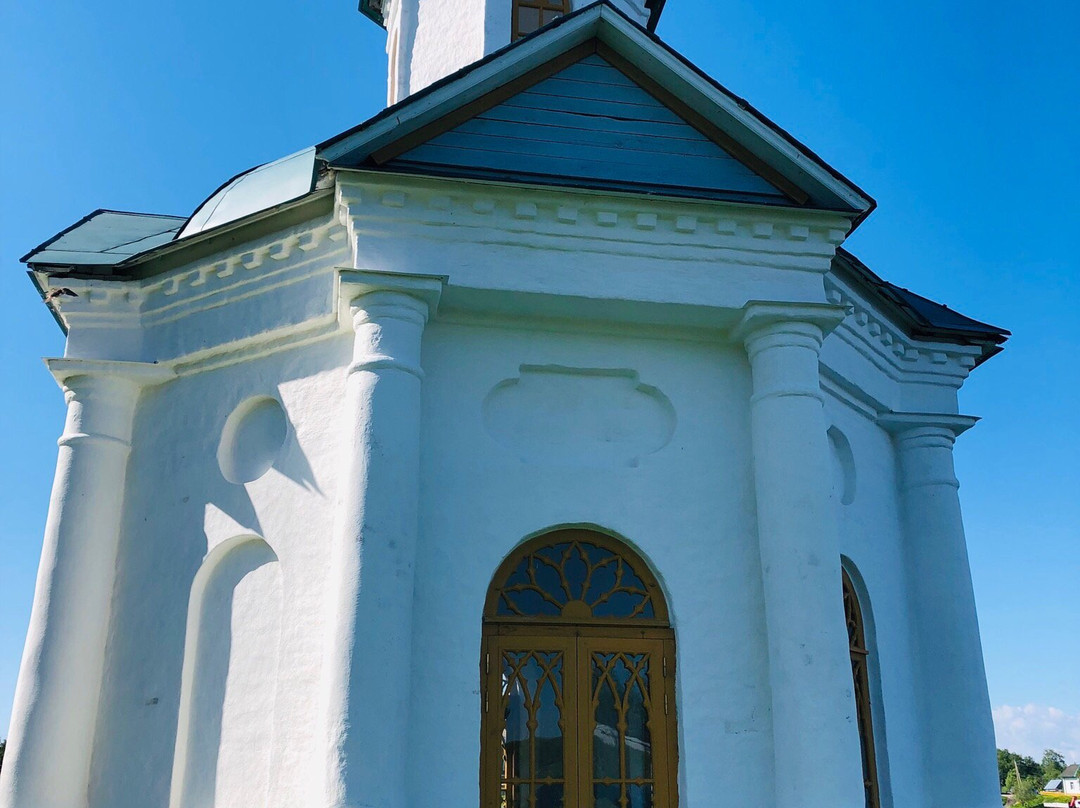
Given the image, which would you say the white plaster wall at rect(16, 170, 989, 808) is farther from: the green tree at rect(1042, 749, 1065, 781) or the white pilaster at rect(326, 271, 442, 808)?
the green tree at rect(1042, 749, 1065, 781)

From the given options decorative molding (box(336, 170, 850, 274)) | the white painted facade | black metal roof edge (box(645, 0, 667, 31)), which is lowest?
decorative molding (box(336, 170, 850, 274))

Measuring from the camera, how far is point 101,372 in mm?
9289

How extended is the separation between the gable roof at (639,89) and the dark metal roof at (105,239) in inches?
125

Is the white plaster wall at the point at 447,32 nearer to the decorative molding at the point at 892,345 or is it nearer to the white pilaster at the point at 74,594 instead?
the decorative molding at the point at 892,345

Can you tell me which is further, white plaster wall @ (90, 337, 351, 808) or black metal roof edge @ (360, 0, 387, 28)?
black metal roof edge @ (360, 0, 387, 28)

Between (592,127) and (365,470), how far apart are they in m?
3.40

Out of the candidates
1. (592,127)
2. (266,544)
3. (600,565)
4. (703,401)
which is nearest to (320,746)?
(266,544)

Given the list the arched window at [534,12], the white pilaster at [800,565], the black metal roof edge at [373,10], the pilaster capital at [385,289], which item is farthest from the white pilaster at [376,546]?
the black metal roof edge at [373,10]

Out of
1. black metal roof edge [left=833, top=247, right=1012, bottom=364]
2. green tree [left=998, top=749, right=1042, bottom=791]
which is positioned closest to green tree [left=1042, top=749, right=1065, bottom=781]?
green tree [left=998, top=749, right=1042, bottom=791]

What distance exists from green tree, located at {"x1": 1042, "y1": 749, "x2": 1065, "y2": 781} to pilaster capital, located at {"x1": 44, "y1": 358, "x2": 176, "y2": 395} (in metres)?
102

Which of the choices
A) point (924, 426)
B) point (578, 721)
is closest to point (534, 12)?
point (924, 426)

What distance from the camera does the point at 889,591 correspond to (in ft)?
32.3

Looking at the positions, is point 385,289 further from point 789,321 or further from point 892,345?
point 892,345

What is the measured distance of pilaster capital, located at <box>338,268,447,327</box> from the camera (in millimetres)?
7703
